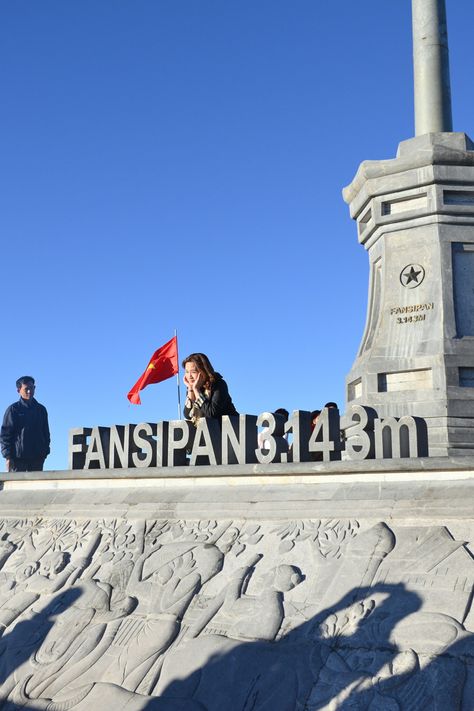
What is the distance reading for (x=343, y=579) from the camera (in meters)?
6.39

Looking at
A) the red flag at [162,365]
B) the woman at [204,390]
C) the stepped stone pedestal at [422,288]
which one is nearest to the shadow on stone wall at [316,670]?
the woman at [204,390]

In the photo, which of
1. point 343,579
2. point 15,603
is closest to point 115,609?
point 15,603

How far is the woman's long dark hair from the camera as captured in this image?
988cm

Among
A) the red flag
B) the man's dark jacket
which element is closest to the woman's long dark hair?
the red flag

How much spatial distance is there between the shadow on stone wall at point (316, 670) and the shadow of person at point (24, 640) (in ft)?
0.12

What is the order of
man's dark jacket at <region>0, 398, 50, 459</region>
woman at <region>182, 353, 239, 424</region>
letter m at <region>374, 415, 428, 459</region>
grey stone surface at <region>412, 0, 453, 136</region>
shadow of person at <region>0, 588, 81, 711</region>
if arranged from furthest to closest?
grey stone surface at <region>412, 0, 453, 136</region> → man's dark jacket at <region>0, 398, 50, 459</region> → woman at <region>182, 353, 239, 424</region> → letter m at <region>374, 415, 428, 459</region> → shadow of person at <region>0, 588, 81, 711</region>

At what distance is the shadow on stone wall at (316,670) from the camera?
5242 mm

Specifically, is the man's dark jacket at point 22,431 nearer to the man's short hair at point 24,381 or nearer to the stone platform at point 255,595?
the man's short hair at point 24,381

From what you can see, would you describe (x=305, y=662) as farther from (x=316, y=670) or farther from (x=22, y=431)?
(x=22, y=431)

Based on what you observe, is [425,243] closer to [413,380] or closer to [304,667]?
[413,380]

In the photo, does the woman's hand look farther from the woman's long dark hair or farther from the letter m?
the letter m

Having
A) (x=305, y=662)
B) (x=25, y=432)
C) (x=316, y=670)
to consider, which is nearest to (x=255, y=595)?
(x=305, y=662)

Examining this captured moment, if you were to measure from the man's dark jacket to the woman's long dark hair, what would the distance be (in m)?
4.35

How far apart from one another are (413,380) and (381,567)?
6933 millimetres
